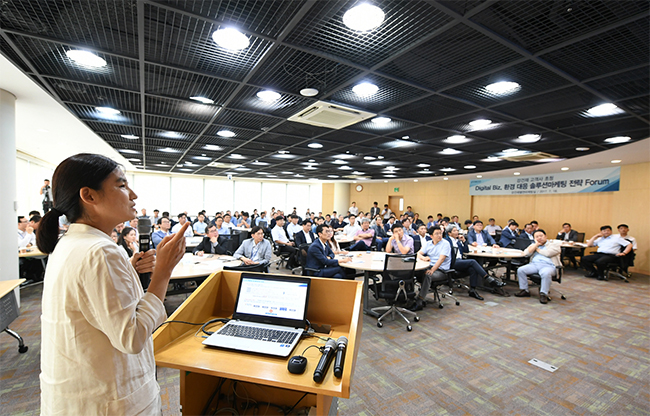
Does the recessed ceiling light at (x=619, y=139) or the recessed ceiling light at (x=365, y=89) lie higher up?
the recessed ceiling light at (x=365, y=89)

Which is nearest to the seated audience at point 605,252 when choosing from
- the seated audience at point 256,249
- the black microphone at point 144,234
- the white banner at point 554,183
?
the white banner at point 554,183

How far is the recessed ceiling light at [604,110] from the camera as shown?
4.02 m

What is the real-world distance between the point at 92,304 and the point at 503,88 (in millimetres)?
4270

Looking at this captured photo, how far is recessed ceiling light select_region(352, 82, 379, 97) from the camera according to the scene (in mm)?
3564

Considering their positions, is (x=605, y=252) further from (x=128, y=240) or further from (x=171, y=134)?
(x=171, y=134)

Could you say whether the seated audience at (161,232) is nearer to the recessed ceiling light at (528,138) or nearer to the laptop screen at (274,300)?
the laptop screen at (274,300)

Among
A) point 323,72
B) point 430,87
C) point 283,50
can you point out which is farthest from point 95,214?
point 430,87

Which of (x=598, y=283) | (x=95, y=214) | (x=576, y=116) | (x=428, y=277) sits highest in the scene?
(x=576, y=116)

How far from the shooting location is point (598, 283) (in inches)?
280

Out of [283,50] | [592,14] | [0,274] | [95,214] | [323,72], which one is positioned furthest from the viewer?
[0,274]

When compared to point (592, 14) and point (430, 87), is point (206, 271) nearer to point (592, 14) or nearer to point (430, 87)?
point (430, 87)

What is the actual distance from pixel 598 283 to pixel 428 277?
17.3ft

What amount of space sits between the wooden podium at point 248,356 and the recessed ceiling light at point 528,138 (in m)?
5.72

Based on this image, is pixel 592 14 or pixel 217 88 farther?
pixel 217 88
